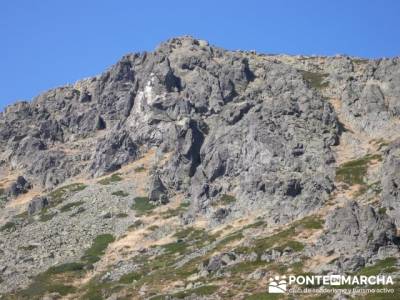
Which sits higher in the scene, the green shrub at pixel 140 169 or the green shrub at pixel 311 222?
the green shrub at pixel 140 169

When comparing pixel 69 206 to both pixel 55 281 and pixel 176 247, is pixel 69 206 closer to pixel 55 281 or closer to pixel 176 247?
pixel 55 281

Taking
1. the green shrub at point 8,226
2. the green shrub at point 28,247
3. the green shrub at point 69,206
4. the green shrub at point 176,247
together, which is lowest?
the green shrub at point 176,247

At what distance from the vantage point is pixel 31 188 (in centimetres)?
19062

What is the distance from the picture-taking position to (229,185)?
154 meters

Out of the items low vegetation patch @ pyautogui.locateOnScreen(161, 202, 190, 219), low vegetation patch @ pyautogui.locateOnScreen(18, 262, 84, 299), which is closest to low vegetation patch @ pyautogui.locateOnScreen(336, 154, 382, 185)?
low vegetation patch @ pyautogui.locateOnScreen(161, 202, 190, 219)

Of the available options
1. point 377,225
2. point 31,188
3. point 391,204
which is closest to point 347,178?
point 391,204

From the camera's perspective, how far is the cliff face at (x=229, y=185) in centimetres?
11400

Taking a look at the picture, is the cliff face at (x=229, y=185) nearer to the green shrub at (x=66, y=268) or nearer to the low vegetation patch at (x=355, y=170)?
the low vegetation patch at (x=355, y=170)

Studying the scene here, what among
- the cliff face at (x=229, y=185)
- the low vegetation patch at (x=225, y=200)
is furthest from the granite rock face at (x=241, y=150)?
the low vegetation patch at (x=225, y=200)

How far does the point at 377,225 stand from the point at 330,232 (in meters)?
9.15

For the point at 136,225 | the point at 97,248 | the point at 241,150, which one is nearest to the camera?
the point at 97,248

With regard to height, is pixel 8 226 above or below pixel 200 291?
above

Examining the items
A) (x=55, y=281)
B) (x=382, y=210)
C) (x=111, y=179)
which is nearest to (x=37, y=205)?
(x=111, y=179)

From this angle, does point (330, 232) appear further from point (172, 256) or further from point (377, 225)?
point (172, 256)
